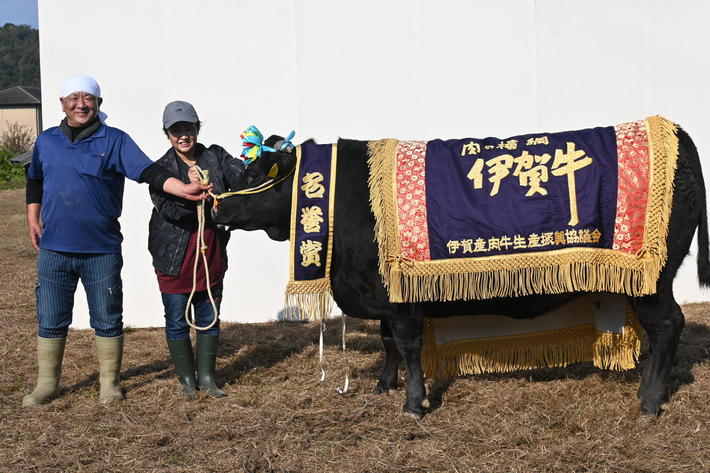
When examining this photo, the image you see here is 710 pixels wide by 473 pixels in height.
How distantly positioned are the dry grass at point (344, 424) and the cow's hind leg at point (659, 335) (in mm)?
111

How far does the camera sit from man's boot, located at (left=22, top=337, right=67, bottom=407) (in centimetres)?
438

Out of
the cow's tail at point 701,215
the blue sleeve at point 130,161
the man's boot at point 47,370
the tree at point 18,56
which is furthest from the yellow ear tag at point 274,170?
the tree at point 18,56

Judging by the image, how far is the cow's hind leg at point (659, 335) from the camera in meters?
3.88

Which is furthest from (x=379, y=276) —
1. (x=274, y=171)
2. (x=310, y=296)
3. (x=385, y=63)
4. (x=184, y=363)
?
(x=385, y=63)

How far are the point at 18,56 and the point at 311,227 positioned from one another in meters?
86.7

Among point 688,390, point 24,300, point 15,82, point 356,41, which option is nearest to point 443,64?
point 356,41

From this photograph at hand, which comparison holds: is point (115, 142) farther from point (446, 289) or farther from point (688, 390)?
point (688, 390)

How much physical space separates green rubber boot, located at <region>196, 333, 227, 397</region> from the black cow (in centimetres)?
78

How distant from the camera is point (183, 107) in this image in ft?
14.0

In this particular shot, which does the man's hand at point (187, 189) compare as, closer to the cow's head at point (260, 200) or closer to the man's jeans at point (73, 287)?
the cow's head at point (260, 200)

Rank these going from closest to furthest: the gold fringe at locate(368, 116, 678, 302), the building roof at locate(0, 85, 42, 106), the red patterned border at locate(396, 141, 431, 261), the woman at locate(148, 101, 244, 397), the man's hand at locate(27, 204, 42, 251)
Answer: the gold fringe at locate(368, 116, 678, 302), the red patterned border at locate(396, 141, 431, 261), the woman at locate(148, 101, 244, 397), the man's hand at locate(27, 204, 42, 251), the building roof at locate(0, 85, 42, 106)

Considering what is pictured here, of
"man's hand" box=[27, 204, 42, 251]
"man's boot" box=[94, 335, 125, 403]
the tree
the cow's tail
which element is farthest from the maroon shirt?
the tree

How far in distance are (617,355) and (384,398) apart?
4.30 feet

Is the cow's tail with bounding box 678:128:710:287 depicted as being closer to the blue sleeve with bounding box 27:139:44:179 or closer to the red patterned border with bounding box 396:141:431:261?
the red patterned border with bounding box 396:141:431:261
